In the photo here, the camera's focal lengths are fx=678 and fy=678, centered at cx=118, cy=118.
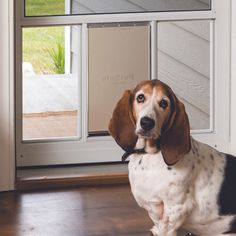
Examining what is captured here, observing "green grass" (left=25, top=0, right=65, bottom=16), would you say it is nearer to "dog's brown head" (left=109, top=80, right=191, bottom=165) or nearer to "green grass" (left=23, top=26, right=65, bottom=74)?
"green grass" (left=23, top=26, right=65, bottom=74)

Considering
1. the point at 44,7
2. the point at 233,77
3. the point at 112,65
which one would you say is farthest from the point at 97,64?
the point at 233,77

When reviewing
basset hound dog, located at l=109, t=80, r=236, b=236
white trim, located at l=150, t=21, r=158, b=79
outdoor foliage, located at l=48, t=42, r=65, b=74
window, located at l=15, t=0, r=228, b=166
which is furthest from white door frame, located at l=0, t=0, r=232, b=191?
basset hound dog, located at l=109, t=80, r=236, b=236

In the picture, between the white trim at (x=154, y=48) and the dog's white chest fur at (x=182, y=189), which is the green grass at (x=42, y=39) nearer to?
the white trim at (x=154, y=48)

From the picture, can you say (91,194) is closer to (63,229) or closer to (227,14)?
(63,229)

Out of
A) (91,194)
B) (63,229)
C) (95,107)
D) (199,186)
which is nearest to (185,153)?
(199,186)

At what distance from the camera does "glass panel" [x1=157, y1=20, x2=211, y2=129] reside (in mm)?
3230

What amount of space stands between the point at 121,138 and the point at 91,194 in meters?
0.86

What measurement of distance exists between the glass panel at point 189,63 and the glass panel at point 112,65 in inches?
3.4

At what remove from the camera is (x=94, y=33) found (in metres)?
3.16

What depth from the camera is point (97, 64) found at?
319 centimetres

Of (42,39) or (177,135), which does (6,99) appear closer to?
(42,39)

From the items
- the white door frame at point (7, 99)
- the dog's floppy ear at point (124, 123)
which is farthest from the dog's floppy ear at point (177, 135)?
the white door frame at point (7, 99)

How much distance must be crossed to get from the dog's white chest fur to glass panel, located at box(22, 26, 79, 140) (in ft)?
3.68

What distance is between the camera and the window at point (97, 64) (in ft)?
10.3
